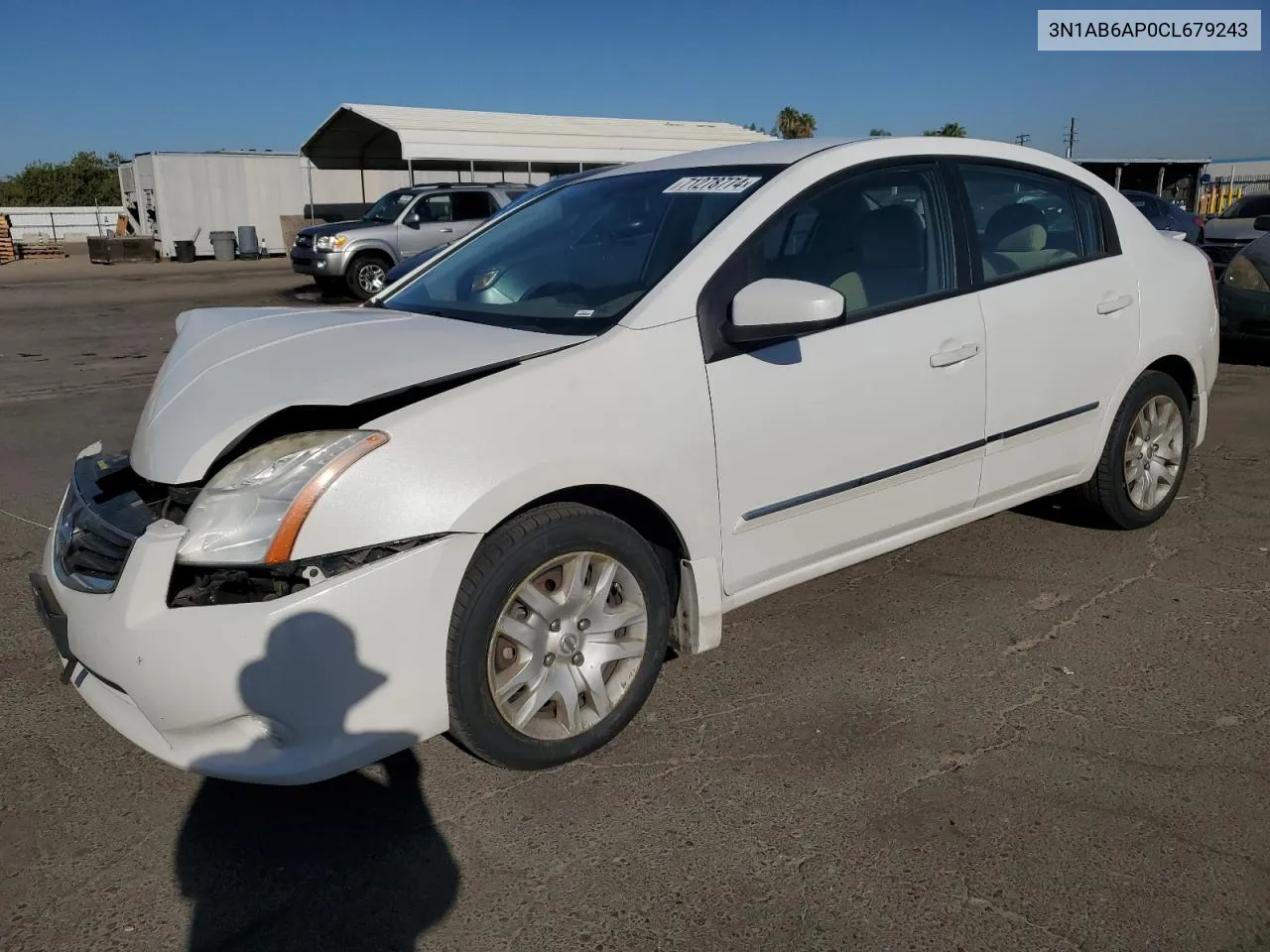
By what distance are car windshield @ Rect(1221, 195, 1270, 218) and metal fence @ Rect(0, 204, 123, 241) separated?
40.1 meters

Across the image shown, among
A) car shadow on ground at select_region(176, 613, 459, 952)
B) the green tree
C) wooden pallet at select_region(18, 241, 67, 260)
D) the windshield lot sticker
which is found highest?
the green tree

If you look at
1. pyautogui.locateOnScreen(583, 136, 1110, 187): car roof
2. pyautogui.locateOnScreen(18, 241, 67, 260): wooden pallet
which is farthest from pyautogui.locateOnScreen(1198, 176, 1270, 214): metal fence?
pyautogui.locateOnScreen(18, 241, 67, 260): wooden pallet

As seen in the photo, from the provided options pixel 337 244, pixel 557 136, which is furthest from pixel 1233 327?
pixel 557 136

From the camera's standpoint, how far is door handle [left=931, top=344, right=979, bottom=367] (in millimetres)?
3611

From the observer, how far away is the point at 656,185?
12.4ft

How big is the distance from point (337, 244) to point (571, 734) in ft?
53.5

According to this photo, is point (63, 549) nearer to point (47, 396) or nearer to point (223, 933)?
point (223, 933)

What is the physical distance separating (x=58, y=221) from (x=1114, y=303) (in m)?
47.9

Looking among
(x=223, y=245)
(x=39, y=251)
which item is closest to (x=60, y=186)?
(x=39, y=251)

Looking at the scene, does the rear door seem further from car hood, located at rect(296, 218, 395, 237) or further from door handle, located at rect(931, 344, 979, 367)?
door handle, located at rect(931, 344, 979, 367)

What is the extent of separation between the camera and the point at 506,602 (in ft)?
8.93

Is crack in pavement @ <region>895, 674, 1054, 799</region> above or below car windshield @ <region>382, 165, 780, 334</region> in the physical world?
below

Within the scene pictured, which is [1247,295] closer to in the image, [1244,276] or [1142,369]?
[1244,276]

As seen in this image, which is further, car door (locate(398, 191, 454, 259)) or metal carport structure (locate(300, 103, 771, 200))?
metal carport structure (locate(300, 103, 771, 200))
